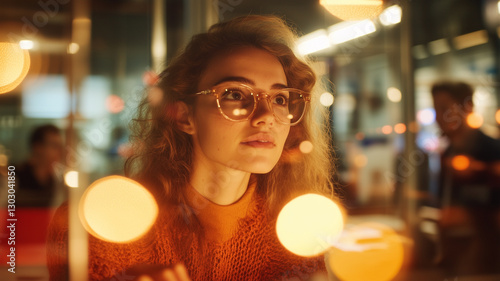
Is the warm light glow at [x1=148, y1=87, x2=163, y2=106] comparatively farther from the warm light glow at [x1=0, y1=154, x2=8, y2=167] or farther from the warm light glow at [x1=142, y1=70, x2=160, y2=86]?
the warm light glow at [x1=0, y1=154, x2=8, y2=167]

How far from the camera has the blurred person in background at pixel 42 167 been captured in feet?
4.79

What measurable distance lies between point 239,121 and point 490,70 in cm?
260

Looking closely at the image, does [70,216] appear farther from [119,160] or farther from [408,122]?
[408,122]

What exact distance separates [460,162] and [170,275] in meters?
2.19

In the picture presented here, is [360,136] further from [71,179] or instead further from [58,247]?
[58,247]

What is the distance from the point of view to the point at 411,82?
289 cm

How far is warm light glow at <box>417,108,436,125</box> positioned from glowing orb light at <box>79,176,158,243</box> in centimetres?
218

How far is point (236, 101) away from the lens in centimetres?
125

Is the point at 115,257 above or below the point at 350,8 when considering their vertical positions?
below

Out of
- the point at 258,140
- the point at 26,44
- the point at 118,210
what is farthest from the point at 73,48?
the point at 258,140

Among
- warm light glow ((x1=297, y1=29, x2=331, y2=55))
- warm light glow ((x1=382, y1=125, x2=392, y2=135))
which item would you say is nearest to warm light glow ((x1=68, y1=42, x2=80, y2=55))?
warm light glow ((x1=297, y1=29, x2=331, y2=55))

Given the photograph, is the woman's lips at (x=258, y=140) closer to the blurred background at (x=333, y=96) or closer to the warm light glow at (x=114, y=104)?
the blurred background at (x=333, y=96)

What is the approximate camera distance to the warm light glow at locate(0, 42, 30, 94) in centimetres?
134

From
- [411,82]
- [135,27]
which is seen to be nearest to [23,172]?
[135,27]
